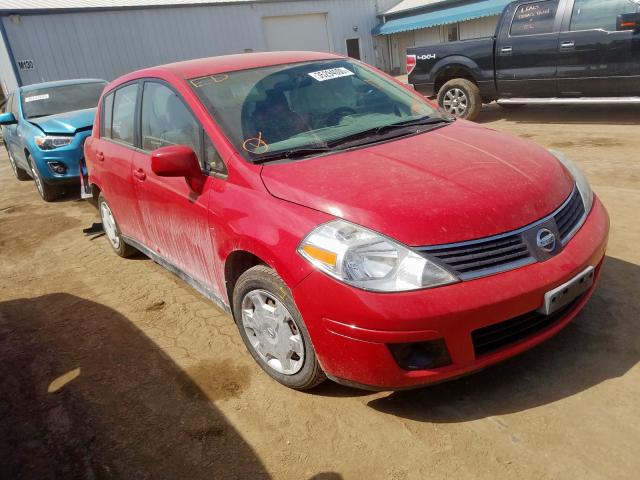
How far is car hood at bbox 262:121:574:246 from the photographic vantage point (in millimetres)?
2184

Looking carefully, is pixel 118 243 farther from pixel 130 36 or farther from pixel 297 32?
pixel 297 32

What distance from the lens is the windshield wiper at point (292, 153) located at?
270 cm

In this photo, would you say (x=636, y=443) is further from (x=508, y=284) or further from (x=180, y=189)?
(x=180, y=189)

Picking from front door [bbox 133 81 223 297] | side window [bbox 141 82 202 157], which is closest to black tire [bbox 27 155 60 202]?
front door [bbox 133 81 223 297]

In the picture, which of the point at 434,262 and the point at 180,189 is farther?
the point at 180,189

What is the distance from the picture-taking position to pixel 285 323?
252 cm

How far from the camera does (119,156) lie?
3926mm

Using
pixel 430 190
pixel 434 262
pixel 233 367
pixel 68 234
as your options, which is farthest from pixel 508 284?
pixel 68 234

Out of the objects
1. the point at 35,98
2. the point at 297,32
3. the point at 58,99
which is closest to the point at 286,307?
the point at 58,99

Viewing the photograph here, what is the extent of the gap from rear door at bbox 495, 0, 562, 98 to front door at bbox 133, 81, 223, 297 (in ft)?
21.8

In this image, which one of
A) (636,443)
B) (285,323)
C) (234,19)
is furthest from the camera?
(234,19)

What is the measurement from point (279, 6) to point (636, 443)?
79.7 feet

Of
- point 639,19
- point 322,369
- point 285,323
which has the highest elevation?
point 639,19

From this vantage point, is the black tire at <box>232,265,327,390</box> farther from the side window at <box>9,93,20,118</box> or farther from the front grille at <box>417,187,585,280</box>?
the side window at <box>9,93,20,118</box>
